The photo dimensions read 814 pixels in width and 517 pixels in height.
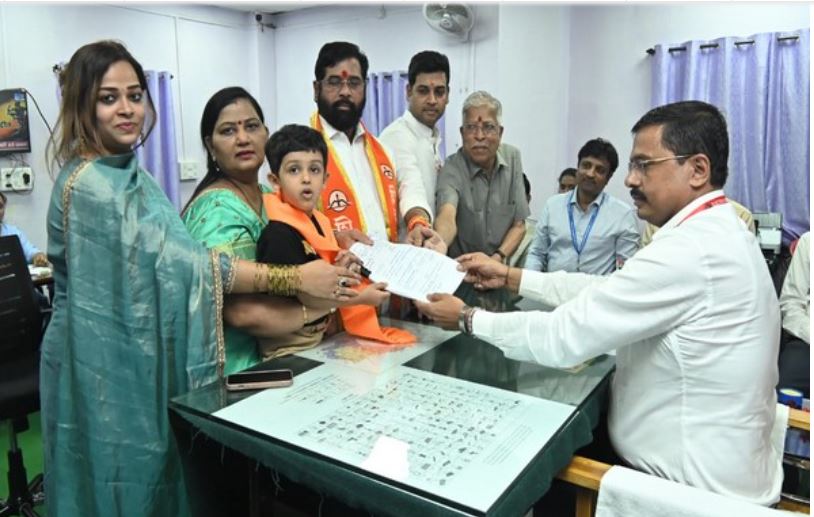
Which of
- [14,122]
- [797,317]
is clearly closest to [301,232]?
[797,317]

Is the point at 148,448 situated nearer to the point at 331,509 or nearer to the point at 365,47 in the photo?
the point at 331,509

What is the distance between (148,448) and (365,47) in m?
4.67

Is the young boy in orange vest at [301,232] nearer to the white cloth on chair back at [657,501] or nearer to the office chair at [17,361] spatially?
the white cloth on chair back at [657,501]

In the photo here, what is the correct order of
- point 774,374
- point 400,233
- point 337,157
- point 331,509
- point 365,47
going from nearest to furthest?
1. point 774,374
2. point 331,509
3. point 337,157
4. point 400,233
5. point 365,47

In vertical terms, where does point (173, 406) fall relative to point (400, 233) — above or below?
below

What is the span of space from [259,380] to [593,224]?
2232 millimetres

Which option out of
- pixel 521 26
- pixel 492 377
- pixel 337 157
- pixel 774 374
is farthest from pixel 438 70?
pixel 521 26

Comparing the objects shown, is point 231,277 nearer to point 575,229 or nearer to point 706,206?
point 706,206

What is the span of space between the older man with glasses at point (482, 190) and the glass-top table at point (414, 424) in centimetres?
101

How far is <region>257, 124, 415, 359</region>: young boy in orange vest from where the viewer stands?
1536mm

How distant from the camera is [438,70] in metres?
2.44

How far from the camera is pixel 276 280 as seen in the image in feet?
4.78

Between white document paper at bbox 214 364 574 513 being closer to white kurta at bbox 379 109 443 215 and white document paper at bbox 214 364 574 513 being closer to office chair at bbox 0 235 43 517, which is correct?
white kurta at bbox 379 109 443 215

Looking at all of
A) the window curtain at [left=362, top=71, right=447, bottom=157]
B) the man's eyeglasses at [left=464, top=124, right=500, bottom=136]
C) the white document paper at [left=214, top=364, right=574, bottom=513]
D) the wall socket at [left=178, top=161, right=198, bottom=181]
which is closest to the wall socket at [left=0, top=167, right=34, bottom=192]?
the wall socket at [left=178, top=161, right=198, bottom=181]
